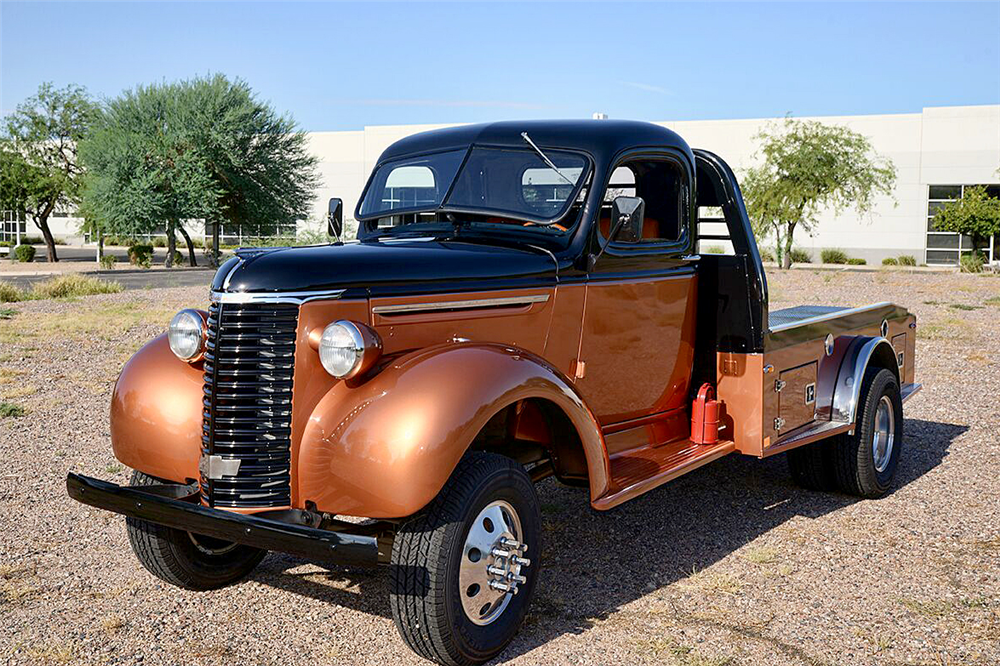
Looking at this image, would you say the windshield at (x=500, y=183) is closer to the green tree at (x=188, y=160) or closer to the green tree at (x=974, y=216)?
the green tree at (x=188, y=160)

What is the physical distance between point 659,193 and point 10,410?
6047mm

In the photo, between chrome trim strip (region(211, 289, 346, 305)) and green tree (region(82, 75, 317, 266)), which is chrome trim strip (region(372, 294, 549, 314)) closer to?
chrome trim strip (region(211, 289, 346, 305))

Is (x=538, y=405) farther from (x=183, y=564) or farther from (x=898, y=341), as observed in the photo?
(x=898, y=341)

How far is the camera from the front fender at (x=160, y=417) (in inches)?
156

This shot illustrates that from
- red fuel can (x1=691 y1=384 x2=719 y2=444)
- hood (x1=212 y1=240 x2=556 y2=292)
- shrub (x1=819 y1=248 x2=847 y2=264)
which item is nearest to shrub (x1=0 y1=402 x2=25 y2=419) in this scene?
hood (x1=212 y1=240 x2=556 y2=292)

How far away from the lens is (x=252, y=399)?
3.61m

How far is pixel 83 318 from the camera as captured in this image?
48.3ft

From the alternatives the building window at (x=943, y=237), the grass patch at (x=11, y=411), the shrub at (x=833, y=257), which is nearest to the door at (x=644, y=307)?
the grass patch at (x=11, y=411)

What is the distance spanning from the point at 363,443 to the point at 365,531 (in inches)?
17.8

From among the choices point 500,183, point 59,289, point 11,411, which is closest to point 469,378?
point 500,183

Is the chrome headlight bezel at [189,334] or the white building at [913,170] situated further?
the white building at [913,170]

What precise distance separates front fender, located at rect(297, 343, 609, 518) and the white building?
41.1 meters

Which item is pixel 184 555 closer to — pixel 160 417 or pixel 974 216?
pixel 160 417

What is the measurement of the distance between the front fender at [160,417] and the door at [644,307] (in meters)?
1.78
